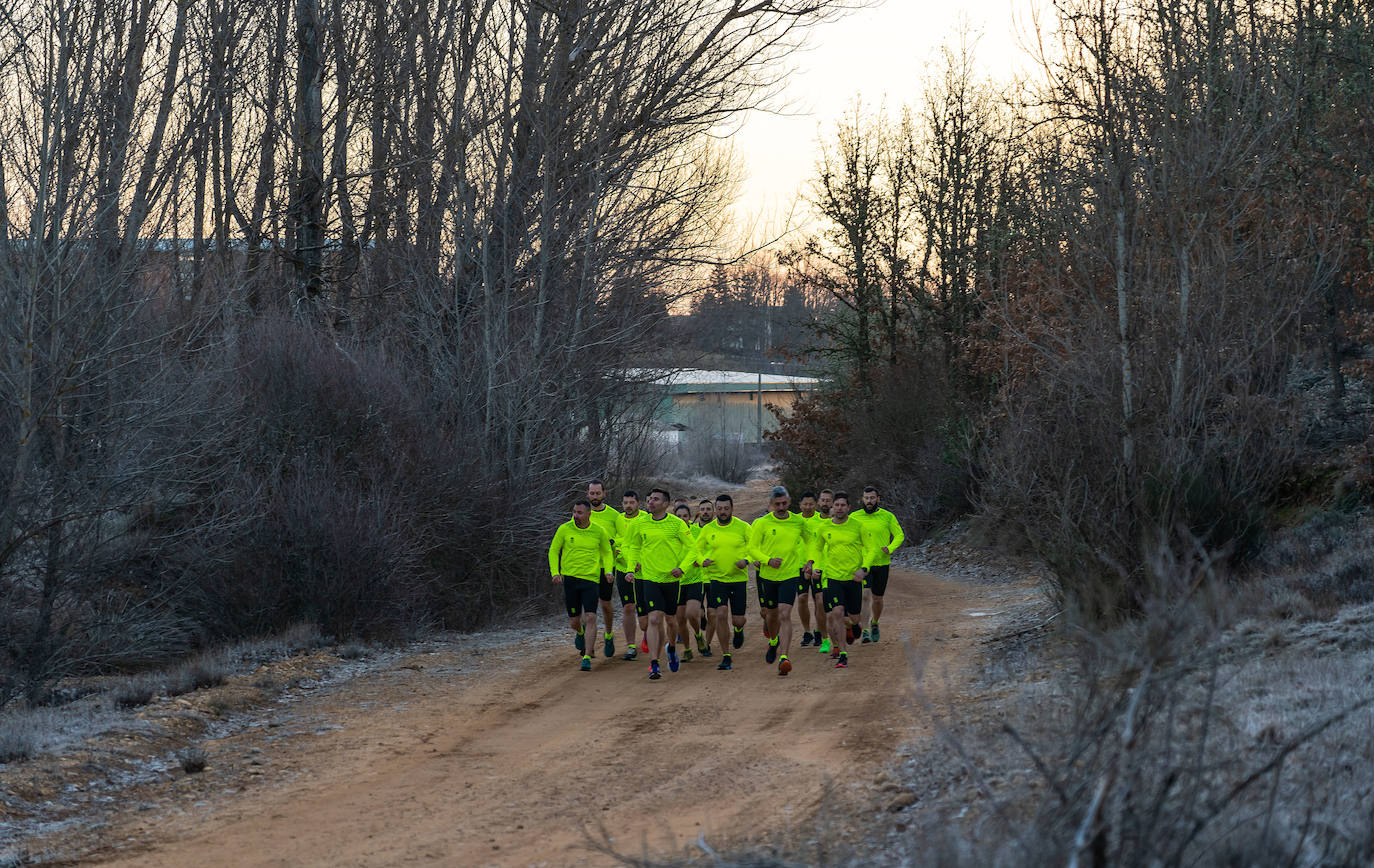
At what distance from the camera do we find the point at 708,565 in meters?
13.5

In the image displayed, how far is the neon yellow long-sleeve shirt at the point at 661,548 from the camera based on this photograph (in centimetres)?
1339

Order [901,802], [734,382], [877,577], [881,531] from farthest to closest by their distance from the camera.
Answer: [734,382]
[877,577]
[881,531]
[901,802]

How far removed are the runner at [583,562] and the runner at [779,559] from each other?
1.75 meters

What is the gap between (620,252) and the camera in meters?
25.2

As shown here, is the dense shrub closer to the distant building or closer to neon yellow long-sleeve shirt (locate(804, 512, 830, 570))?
neon yellow long-sleeve shirt (locate(804, 512, 830, 570))

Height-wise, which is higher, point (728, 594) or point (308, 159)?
point (308, 159)

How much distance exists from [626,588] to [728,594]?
4.24 feet

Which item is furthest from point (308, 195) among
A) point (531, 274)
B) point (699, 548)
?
point (699, 548)

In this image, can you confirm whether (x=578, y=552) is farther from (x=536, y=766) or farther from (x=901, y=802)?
(x=901, y=802)

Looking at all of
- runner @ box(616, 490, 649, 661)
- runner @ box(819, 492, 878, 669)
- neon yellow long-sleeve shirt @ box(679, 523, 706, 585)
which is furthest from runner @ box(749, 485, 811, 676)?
runner @ box(616, 490, 649, 661)

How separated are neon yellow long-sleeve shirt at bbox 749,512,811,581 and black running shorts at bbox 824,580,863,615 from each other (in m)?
0.44

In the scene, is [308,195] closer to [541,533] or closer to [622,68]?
[622,68]

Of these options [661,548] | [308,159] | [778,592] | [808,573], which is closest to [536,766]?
[661,548]

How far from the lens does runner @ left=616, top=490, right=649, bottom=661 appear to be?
1370cm
